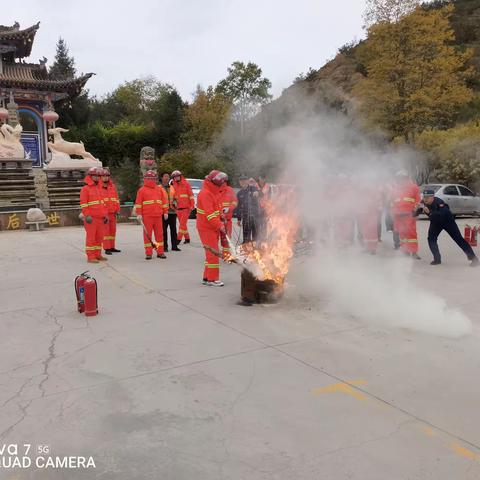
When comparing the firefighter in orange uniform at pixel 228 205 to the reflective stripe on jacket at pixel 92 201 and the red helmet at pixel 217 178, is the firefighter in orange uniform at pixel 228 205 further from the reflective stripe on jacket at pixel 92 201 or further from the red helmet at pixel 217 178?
the red helmet at pixel 217 178

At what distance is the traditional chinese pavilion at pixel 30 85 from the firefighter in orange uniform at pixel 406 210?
2289 cm

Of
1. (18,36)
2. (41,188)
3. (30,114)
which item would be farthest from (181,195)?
(18,36)

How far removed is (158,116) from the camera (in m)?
35.6

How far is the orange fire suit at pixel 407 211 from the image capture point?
897 cm

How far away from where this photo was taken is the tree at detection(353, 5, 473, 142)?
2275cm

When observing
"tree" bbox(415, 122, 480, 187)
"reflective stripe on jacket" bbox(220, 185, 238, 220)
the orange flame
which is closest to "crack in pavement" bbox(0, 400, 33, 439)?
the orange flame

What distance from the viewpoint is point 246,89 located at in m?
11.6

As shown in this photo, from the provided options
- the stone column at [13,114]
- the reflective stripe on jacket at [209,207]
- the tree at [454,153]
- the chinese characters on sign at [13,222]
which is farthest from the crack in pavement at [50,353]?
the stone column at [13,114]

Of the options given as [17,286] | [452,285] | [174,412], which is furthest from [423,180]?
[174,412]

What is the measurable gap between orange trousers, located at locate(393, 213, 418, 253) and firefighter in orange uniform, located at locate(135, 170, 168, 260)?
4620 millimetres

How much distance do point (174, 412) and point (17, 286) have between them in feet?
16.4

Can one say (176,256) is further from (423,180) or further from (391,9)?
(391,9)

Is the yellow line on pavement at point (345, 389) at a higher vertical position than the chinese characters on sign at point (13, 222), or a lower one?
lower

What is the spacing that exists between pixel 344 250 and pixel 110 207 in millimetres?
4977
